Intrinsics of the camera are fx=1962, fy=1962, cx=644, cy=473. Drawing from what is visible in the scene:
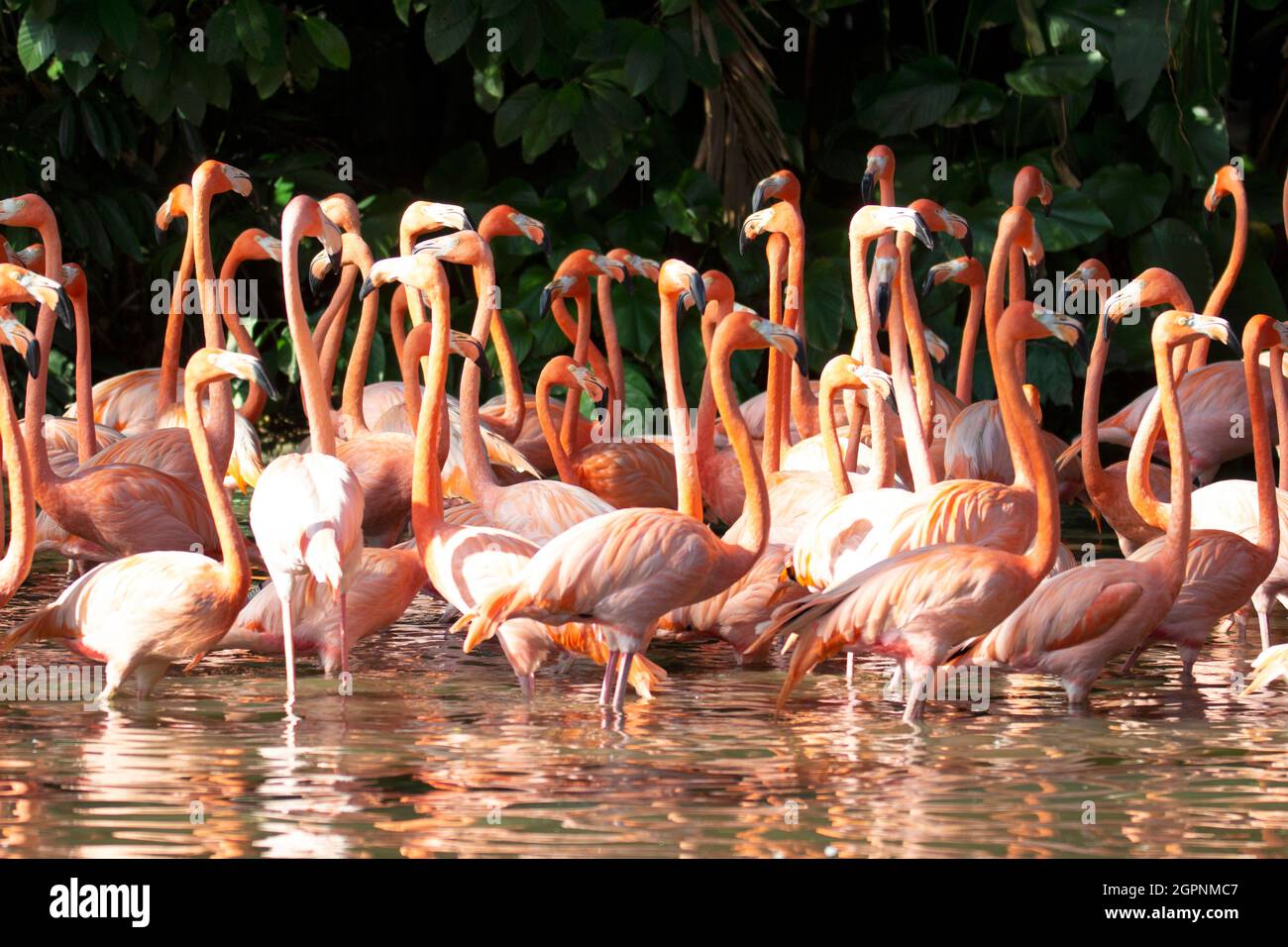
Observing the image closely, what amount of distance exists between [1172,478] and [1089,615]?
1.89 ft

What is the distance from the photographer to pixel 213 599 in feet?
17.0

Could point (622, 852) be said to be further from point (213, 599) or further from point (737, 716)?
point (213, 599)

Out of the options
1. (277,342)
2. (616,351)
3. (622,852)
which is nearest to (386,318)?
(277,342)

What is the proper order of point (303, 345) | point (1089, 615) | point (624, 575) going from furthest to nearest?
point (303, 345) → point (1089, 615) → point (624, 575)

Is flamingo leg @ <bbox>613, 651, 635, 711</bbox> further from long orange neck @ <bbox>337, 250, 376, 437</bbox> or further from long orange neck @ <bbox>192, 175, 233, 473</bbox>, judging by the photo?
long orange neck @ <bbox>337, 250, 376, 437</bbox>

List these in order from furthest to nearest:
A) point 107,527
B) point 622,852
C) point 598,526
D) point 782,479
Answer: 1. point 782,479
2. point 107,527
3. point 598,526
4. point 622,852

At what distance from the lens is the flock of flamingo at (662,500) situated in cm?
518

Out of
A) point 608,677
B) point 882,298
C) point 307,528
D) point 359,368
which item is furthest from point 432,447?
point 359,368

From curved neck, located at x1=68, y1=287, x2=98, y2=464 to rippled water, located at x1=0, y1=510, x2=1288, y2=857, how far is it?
5.82ft

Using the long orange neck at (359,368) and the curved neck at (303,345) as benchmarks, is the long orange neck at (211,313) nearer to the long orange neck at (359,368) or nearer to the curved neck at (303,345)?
the curved neck at (303,345)

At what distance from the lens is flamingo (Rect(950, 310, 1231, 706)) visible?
527cm

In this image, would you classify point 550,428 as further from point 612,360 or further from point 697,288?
point 697,288

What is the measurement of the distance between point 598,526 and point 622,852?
1487mm

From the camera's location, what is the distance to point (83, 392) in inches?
293
